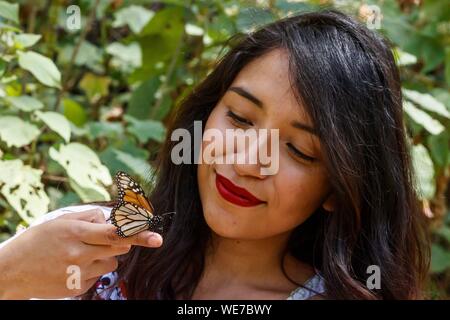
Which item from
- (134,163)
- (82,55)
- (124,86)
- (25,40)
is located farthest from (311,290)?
(124,86)

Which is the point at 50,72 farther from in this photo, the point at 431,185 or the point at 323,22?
the point at 431,185

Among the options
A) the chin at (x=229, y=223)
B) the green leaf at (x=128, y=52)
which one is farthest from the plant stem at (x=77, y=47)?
the chin at (x=229, y=223)

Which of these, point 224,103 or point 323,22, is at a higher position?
point 323,22

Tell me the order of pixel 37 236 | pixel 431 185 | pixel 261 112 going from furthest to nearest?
pixel 431 185
pixel 261 112
pixel 37 236

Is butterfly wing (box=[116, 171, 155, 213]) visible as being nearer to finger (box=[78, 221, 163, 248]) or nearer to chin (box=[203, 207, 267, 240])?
finger (box=[78, 221, 163, 248])

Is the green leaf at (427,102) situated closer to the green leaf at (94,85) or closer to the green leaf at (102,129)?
the green leaf at (102,129)

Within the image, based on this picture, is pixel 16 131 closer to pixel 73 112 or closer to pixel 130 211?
pixel 73 112

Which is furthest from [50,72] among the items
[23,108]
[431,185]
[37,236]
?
[431,185]
